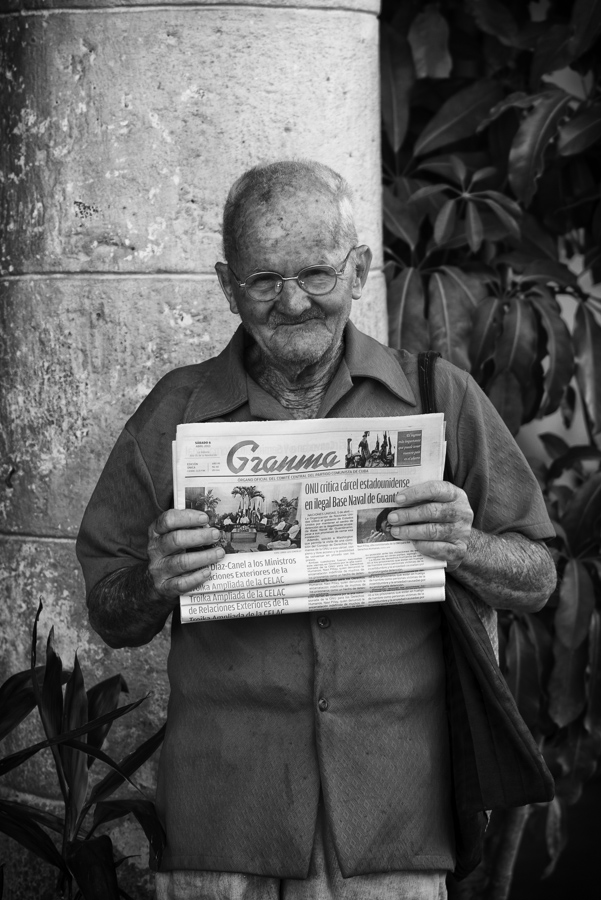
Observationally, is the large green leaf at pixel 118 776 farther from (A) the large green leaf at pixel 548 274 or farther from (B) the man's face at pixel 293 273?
(A) the large green leaf at pixel 548 274

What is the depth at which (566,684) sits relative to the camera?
133 inches

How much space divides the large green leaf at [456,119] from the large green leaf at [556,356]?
0.59m

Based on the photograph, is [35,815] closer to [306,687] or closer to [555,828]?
[306,687]

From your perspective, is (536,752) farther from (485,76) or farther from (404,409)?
(485,76)

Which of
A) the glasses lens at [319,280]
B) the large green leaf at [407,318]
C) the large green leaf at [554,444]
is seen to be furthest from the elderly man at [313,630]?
the large green leaf at [554,444]

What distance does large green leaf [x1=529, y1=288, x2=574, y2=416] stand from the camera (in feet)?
10.7

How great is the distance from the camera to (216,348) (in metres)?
2.73

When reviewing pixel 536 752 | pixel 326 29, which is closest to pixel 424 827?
pixel 536 752

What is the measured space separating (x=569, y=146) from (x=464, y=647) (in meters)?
1.86

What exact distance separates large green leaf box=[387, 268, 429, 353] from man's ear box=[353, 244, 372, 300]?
120 cm

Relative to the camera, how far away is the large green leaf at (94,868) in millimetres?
2098

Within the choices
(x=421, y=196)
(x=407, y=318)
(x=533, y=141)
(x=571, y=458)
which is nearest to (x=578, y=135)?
(x=533, y=141)

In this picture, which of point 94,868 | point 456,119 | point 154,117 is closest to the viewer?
point 94,868

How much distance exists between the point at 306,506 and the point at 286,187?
21.4 inches
